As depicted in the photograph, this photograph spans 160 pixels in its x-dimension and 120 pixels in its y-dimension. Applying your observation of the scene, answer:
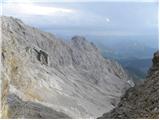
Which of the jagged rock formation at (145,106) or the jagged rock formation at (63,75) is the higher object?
the jagged rock formation at (63,75)

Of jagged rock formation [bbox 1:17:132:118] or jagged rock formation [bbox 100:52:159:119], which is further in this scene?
jagged rock formation [bbox 1:17:132:118]

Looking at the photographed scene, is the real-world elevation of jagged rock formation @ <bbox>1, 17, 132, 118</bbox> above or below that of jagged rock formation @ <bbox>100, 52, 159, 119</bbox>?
above

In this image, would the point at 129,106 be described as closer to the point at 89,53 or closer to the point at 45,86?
the point at 45,86

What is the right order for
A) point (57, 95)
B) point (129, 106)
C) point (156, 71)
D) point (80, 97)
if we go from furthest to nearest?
point (80, 97) → point (57, 95) → point (156, 71) → point (129, 106)

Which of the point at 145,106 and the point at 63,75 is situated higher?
the point at 63,75

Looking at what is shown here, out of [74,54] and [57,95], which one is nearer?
[57,95]

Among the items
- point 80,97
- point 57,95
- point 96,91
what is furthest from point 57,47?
point 57,95

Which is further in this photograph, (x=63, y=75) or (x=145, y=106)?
(x=63, y=75)

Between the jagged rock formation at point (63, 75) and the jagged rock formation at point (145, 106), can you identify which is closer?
the jagged rock formation at point (145, 106)
